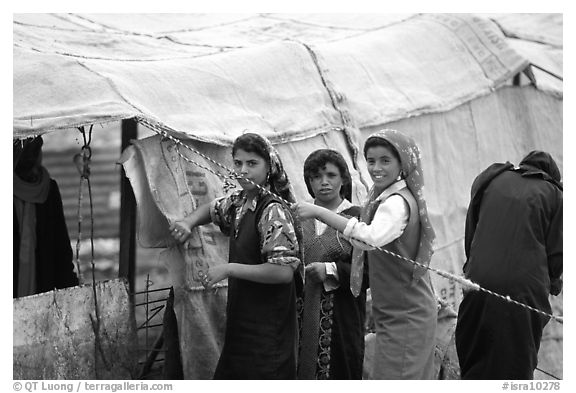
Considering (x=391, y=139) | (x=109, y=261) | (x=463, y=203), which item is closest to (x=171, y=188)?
(x=391, y=139)

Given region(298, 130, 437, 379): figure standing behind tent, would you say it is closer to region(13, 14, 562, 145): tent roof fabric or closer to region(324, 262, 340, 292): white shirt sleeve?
region(324, 262, 340, 292): white shirt sleeve

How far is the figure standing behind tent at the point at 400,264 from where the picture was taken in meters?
3.86

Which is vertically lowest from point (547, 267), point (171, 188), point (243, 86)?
point (547, 267)

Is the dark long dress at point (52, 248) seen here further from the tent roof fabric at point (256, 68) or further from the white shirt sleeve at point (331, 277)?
the white shirt sleeve at point (331, 277)

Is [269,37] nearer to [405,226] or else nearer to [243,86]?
[243,86]

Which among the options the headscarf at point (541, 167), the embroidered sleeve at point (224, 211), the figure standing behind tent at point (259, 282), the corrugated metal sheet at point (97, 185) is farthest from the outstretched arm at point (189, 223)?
the corrugated metal sheet at point (97, 185)

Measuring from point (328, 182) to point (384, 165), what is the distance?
510mm

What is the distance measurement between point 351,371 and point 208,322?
667 mm

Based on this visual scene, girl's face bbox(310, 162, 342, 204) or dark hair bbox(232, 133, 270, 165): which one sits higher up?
dark hair bbox(232, 133, 270, 165)

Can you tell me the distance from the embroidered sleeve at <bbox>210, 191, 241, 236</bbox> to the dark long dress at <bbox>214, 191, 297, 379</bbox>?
0.13 metres

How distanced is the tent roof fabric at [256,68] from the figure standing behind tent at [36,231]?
67cm

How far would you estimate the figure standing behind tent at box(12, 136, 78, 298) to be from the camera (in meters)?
5.02

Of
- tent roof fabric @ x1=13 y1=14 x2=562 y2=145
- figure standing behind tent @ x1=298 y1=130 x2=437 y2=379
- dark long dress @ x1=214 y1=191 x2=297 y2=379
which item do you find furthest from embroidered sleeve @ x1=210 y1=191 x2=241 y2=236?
figure standing behind tent @ x1=298 y1=130 x2=437 y2=379

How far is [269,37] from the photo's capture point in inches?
252
